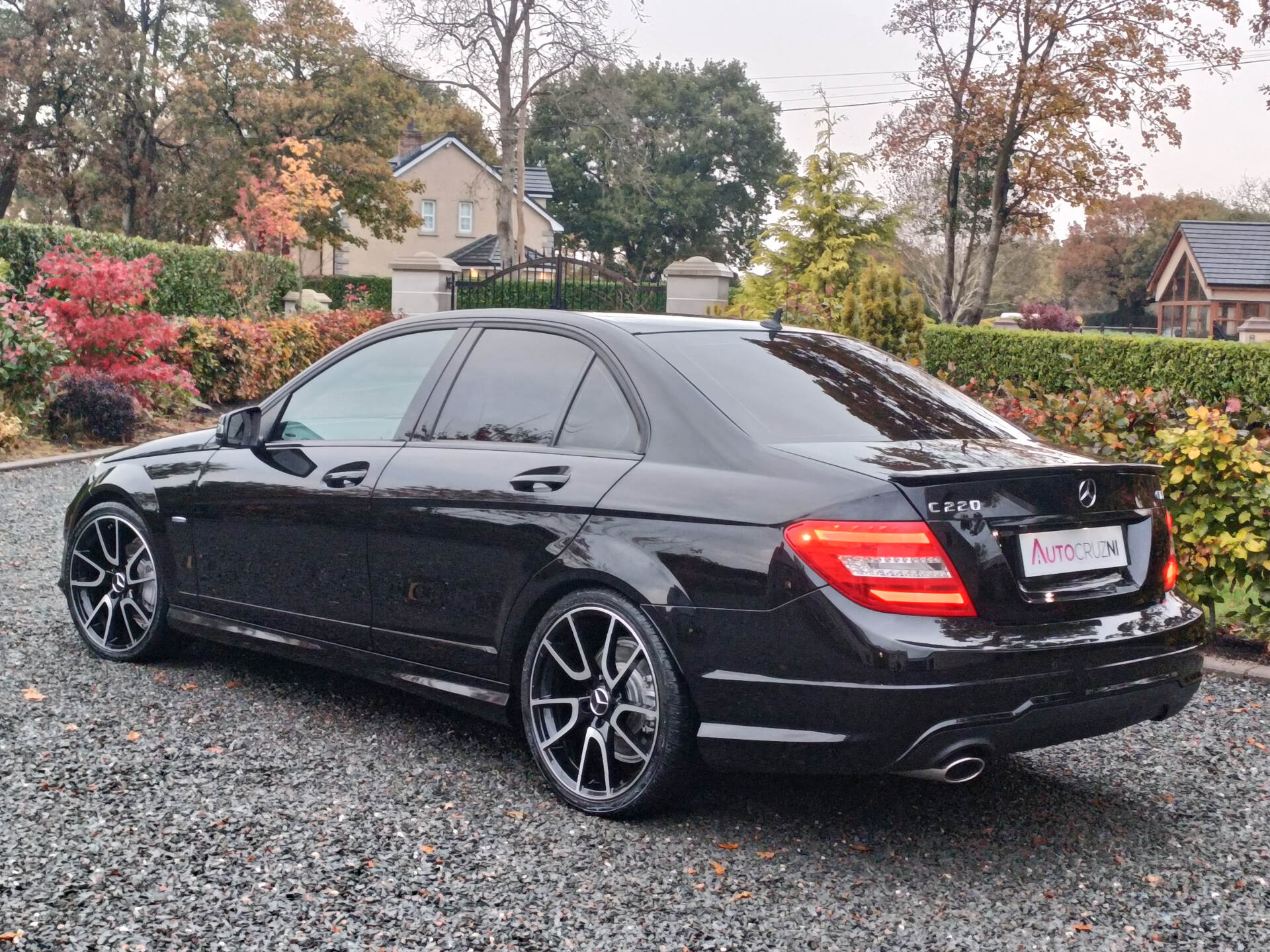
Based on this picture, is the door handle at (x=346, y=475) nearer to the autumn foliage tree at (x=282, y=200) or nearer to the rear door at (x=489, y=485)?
the rear door at (x=489, y=485)

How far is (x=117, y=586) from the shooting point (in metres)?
5.68

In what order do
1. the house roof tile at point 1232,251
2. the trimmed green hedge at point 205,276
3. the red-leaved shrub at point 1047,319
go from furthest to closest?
the house roof tile at point 1232,251
the red-leaved shrub at point 1047,319
the trimmed green hedge at point 205,276

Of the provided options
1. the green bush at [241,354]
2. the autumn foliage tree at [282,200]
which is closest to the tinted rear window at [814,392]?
the green bush at [241,354]

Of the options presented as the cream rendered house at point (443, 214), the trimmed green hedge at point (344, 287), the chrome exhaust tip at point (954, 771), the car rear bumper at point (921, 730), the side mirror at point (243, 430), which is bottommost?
the chrome exhaust tip at point (954, 771)

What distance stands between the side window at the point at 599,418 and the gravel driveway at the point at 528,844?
114 cm

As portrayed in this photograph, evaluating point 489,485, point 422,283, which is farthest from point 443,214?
point 489,485

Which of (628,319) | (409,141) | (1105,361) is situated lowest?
(1105,361)

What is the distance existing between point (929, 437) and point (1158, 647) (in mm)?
888

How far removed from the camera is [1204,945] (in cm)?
325

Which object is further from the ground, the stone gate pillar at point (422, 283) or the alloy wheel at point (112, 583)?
the stone gate pillar at point (422, 283)

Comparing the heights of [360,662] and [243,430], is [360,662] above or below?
below

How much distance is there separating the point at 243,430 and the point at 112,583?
1.10m

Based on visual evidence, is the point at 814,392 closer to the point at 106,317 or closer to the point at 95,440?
the point at 95,440

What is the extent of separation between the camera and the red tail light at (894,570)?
3.38 meters
